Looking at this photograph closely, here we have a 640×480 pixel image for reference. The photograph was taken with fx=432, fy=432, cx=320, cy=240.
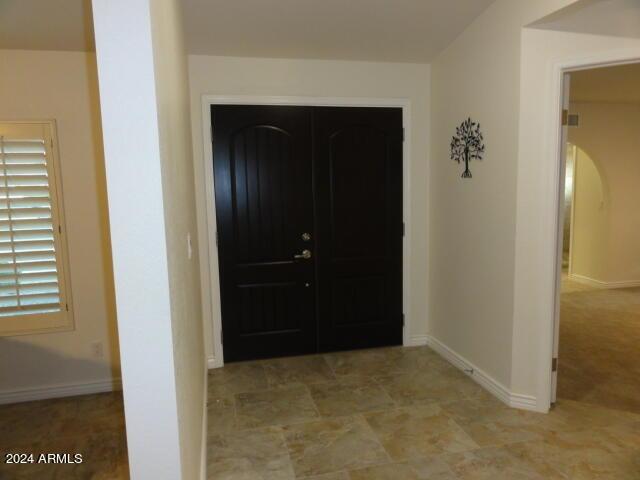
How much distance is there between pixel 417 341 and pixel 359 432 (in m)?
1.52

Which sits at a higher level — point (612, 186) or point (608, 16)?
point (608, 16)

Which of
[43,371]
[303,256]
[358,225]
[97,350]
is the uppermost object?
[358,225]

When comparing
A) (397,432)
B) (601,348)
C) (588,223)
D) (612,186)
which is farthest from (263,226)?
(588,223)

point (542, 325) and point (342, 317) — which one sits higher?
point (542, 325)

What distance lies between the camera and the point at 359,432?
8.34 feet

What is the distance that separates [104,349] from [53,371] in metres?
0.37

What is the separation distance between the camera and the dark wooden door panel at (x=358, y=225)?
140 inches

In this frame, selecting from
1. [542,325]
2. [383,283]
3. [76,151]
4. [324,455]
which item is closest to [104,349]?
[76,151]

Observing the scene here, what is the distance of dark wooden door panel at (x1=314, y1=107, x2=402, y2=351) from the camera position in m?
3.57

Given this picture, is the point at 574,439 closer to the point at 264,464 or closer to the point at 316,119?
the point at 264,464

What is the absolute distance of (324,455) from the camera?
91.8 inches

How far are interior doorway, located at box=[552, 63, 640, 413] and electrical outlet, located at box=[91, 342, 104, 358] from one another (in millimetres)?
3659

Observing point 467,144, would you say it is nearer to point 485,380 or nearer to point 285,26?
point 285,26

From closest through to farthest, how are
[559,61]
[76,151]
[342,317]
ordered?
1. [559,61]
2. [76,151]
3. [342,317]
